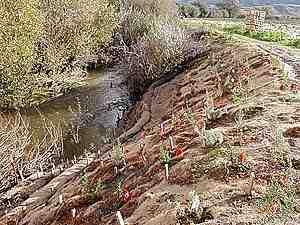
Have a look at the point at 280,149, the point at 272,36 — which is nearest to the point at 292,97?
the point at 280,149

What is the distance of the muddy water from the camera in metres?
20.1

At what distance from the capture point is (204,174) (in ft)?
28.8

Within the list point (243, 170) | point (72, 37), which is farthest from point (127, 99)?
point (243, 170)

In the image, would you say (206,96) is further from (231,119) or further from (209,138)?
(209,138)

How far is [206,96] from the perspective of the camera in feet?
52.5

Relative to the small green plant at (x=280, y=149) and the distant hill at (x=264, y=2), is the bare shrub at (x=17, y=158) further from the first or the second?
the distant hill at (x=264, y=2)

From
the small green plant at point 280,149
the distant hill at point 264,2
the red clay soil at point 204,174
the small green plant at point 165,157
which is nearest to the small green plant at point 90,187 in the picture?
the red clay soil at point 204,174

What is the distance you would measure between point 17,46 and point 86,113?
4.39 metres

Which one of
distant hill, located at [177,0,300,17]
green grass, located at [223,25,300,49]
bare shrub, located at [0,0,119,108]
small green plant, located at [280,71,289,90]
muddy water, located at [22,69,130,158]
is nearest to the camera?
small green plant, located at [280,71,289,90]

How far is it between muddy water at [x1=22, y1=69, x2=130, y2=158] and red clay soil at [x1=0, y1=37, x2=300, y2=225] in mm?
5669

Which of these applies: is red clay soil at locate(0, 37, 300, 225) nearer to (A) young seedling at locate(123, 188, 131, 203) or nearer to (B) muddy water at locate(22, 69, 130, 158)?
(A) young seedling at locate(123, 188, 131, 203)

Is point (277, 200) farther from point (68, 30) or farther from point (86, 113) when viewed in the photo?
point (68, 30)

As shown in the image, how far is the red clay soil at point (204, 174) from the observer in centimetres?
770

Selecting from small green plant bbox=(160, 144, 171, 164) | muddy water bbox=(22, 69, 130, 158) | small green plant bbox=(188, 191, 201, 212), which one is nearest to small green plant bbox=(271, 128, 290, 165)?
small green plant bbox=(188, 191, 201, 212)
